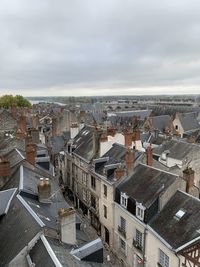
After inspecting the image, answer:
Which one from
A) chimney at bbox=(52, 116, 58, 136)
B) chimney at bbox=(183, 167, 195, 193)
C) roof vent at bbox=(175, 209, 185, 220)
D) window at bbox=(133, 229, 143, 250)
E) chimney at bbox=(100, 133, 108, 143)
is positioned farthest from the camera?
chimney at bbox=(52, 116, 58, 136)

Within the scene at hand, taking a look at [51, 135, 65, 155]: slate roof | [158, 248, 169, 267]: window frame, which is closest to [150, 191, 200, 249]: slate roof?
[158, 248, 169, 267]: window frame

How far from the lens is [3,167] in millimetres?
22484

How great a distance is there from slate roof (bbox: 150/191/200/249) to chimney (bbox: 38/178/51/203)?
7.54 m

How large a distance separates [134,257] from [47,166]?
11.7 metres

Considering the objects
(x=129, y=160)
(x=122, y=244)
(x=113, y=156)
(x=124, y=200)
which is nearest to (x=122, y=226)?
(x=122, y=244)

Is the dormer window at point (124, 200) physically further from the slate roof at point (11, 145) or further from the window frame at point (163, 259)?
the slate roof at point (11, 145)

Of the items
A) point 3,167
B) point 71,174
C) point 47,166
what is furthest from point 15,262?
point 71,174

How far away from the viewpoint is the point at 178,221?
61.5ft

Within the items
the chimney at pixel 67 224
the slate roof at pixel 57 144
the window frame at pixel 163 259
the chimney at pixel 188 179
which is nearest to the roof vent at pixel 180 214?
the window frame at pixel 163 259

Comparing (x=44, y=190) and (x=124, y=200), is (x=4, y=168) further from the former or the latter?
(x=124, y=200)

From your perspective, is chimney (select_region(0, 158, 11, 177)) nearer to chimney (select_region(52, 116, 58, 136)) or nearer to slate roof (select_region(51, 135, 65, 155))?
slate roof (select_region(51, 135, 65, 155))

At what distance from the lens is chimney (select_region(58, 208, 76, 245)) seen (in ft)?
49.1

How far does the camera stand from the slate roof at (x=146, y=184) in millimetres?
21141

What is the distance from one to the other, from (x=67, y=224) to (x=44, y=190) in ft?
13.8
